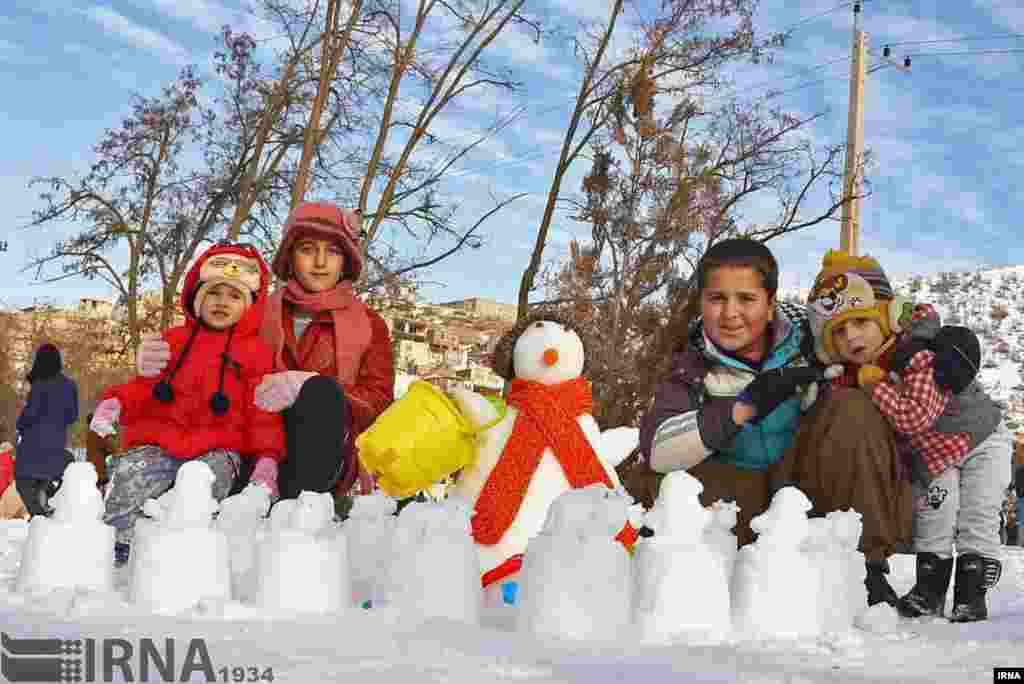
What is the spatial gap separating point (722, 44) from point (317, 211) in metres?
8.18

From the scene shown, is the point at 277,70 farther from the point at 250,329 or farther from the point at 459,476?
the point at 459,476

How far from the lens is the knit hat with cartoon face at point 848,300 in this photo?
10.4 ft

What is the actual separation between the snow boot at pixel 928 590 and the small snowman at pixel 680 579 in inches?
34.4

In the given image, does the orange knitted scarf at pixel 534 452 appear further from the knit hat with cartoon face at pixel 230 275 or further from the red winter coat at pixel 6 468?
the red winter coat at pixel 6 468

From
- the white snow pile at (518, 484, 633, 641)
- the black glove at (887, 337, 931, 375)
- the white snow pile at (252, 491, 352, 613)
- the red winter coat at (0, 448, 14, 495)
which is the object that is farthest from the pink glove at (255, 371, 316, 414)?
the red winter coat at (0, 448, 14, 495)

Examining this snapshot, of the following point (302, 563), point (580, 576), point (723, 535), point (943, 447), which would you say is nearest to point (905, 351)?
point (943, 447)

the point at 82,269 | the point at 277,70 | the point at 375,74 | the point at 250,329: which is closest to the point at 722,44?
the point at 375,74

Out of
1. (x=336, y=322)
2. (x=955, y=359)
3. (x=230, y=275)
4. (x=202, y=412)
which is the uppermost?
(x=230, y=275)

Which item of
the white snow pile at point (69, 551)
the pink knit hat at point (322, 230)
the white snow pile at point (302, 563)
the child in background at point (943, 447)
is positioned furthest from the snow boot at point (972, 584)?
the pink knit hat at point (322, 230)

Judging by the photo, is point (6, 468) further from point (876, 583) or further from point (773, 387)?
point (876, 583)

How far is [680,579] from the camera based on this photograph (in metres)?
2.24

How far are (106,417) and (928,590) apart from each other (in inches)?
110

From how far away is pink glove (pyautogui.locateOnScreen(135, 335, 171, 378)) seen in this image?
12.3 ft

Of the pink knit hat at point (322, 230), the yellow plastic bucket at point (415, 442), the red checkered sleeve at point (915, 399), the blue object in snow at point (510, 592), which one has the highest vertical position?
the pink knit hat at point (322, 230)
